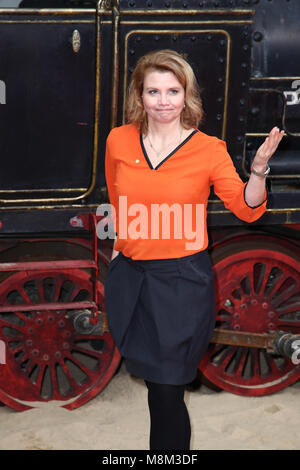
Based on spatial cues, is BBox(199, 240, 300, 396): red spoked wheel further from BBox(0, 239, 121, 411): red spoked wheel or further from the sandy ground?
BBox(0, 239, 121, 411): red spoked wheel

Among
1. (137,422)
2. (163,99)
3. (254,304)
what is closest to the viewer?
(163,99)

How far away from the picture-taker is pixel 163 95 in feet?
9.40

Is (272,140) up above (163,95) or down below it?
below

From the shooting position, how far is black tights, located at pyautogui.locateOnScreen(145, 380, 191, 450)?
303 cm

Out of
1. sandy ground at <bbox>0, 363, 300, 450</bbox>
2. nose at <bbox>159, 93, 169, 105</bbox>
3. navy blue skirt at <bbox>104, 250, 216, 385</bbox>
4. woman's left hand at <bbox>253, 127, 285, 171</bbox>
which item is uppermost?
nose at <bbox>159, 93, 169, 105</bbox>

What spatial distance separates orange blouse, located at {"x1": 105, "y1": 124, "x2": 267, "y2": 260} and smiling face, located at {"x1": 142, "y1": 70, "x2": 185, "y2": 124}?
13 centimetres

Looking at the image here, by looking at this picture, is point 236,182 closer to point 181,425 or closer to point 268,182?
point 181,425

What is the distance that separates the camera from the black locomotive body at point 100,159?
3.86 metres

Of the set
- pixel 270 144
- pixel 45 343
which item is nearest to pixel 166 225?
pixel 270 144

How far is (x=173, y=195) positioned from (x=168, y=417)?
2.96 feet

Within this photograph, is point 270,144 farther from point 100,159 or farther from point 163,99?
point 100,159

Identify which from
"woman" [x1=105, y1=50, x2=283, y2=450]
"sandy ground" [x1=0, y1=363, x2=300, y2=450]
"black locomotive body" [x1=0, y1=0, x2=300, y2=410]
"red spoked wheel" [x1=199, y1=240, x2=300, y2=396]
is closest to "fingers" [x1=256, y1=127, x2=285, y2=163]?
"woman" [x1=105, y1=50, x2=283, y2=450]
